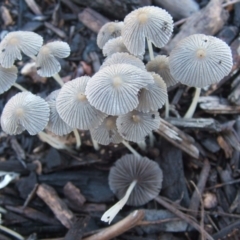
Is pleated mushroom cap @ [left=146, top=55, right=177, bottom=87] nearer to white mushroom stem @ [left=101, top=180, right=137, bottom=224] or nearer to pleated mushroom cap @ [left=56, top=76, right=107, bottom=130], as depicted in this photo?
pleated mushroom cap @ [left=56, top=76, right=107, bottom=130]

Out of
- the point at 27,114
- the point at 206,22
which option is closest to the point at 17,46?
the point at 27,114

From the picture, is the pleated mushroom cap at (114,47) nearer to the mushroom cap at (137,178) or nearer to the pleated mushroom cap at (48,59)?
the pleated mushroom cap at (48,59)

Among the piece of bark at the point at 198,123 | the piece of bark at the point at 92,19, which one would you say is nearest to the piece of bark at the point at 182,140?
the piece of bark at the point at 198,123

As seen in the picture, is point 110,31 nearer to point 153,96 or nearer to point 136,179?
point 153,96

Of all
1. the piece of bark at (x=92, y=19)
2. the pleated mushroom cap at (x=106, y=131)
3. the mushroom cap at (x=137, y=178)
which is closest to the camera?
the pleated mushroom cap at (x=106, y=131)

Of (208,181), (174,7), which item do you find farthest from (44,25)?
(208,181)
